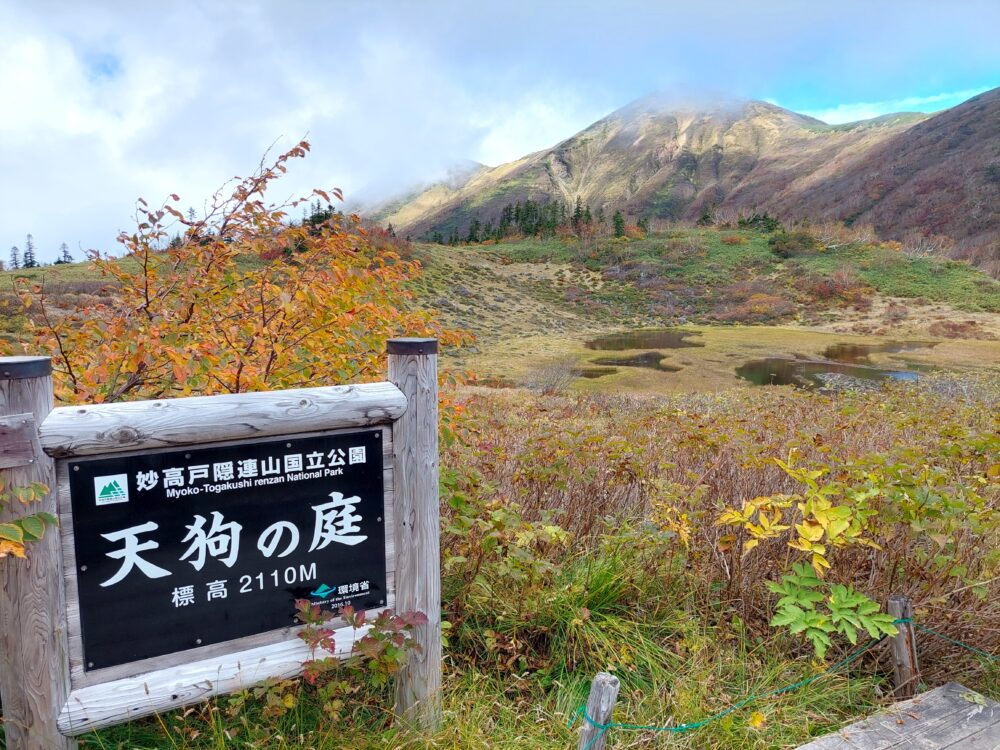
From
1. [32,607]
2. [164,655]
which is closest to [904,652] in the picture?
[164,655]

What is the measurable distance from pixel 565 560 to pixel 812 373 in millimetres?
19327

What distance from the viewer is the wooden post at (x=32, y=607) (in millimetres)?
1598

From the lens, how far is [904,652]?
2445 millimetres

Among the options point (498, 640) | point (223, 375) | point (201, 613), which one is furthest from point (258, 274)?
point (498, 640)

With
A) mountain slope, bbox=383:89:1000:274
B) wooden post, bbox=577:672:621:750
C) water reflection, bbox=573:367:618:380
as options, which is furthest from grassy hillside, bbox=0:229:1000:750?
mountain slope, bbox=383:89:1000:274

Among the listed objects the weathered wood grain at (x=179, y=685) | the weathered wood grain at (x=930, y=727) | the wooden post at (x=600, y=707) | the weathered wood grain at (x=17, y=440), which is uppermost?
the weathered wood grain at (x=17, y=440)

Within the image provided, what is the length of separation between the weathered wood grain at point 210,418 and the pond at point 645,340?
24.4 meters

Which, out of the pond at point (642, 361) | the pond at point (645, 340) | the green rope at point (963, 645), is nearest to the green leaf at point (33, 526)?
the green rope at point (963, 645)

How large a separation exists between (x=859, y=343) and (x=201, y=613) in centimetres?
2983

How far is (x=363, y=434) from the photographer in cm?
205

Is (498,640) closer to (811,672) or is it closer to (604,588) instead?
(604,588)

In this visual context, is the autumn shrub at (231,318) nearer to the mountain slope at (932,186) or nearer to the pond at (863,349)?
the pond at (863,349)

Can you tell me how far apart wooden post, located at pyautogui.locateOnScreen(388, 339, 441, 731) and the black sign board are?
0.25 feet

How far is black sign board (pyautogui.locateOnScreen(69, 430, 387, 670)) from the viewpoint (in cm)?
173
